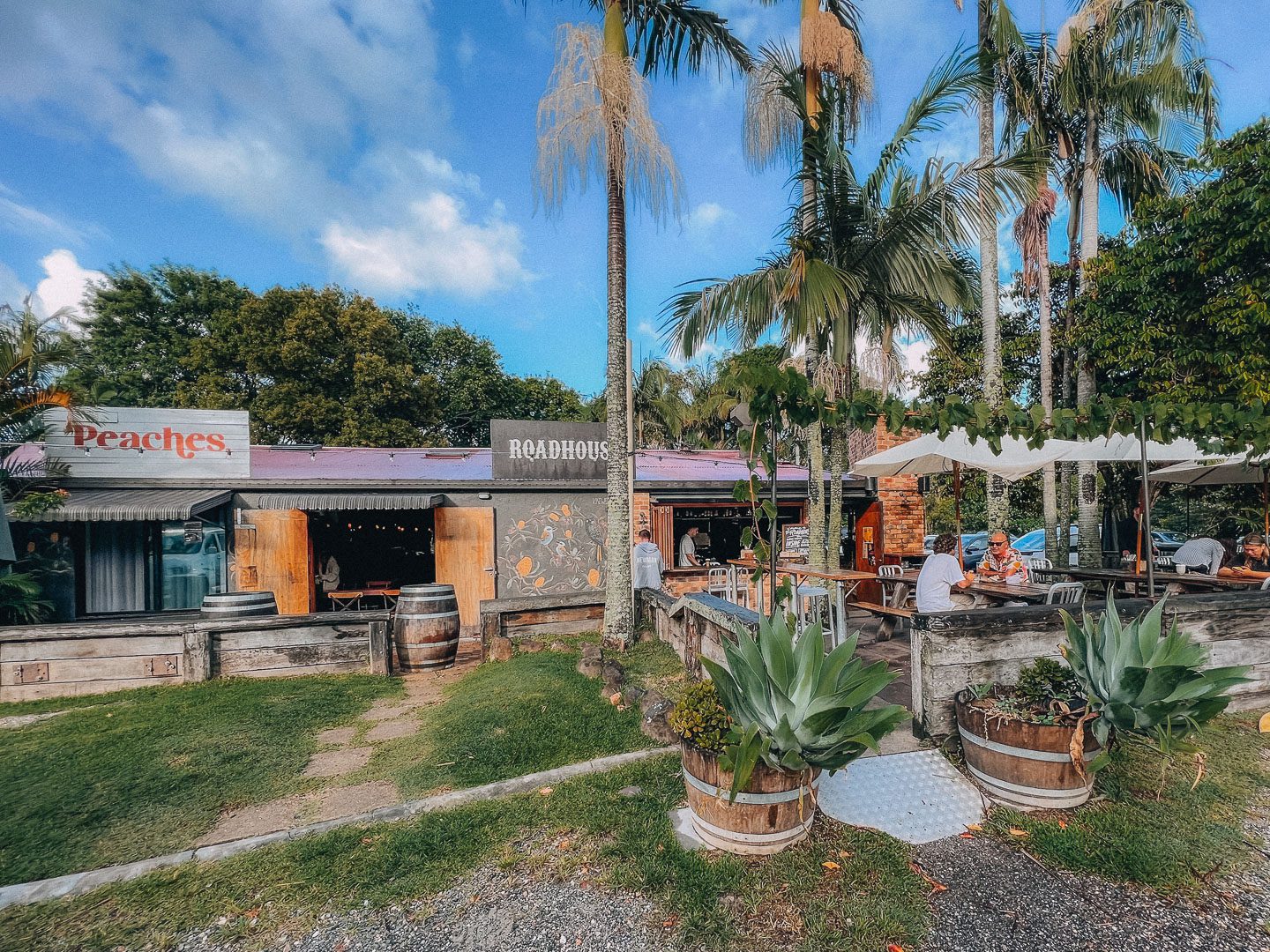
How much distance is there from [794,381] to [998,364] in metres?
7.93

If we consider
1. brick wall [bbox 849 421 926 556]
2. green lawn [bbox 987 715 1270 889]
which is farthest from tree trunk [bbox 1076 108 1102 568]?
green lawn [bbox 987 715 1270 889]

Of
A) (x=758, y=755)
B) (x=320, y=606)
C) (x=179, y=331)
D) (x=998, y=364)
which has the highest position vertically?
(x=179, y=331)

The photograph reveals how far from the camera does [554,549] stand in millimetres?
10266

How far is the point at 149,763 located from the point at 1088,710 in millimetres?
6430

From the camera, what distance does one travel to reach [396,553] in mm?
15008

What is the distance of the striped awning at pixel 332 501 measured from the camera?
8781 millimetres

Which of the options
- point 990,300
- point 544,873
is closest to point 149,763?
point 544,873

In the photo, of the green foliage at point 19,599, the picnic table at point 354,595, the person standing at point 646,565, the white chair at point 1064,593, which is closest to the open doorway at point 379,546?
the picnic table at point 354,595

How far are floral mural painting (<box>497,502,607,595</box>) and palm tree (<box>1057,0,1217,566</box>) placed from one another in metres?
9.27

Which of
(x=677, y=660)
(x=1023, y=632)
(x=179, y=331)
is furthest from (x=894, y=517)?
(x=179, y=331)

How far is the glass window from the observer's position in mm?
9117

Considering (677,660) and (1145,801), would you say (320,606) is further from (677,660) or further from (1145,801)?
(1145,801)

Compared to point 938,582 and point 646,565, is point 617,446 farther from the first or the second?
point 938,582

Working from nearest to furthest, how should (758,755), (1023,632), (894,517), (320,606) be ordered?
(758,755) → (1023,632) → (894,517) → (320,606)
